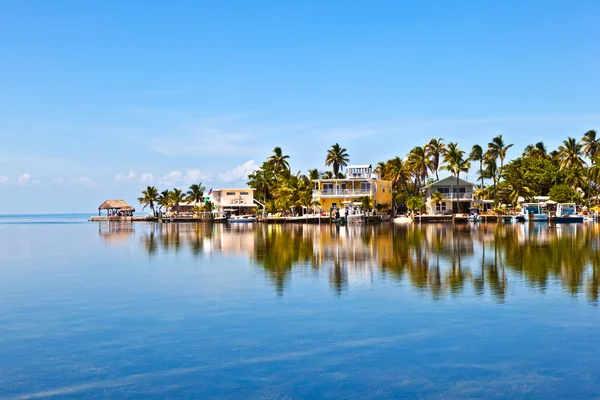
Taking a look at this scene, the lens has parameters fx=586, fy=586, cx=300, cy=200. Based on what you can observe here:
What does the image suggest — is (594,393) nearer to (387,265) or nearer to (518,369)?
(518,369)

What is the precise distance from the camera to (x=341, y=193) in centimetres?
9525

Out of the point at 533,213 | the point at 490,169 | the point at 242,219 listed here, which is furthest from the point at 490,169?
the point at 242,219

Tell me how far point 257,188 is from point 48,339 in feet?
334

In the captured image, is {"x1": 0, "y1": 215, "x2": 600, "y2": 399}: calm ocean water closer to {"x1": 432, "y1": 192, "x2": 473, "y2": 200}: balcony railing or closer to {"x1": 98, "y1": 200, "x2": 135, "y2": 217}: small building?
{"x1": 432, "y1": 192, "x2": 473, "y2": 200}: balcony railing

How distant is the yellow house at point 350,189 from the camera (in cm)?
9406

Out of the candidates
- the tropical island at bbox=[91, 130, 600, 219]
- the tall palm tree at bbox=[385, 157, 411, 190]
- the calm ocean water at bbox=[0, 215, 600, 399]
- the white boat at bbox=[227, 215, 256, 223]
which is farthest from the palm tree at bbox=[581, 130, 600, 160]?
the calm ocean water at bbox=[0, 215, 600, 399]

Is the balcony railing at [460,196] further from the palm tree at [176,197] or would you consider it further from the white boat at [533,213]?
the palm tree at [176,197]

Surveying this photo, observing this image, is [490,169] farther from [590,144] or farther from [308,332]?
[308,332]

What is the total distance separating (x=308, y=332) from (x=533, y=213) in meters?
80.6

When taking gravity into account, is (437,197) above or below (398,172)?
below

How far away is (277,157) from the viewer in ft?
376

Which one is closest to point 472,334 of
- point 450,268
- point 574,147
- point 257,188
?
point 450,268

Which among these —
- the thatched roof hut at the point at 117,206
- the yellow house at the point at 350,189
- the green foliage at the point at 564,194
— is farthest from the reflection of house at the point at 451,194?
the thatched roof hut at the point at 117,206

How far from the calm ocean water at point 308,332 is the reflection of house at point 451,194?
6864 centimetres
